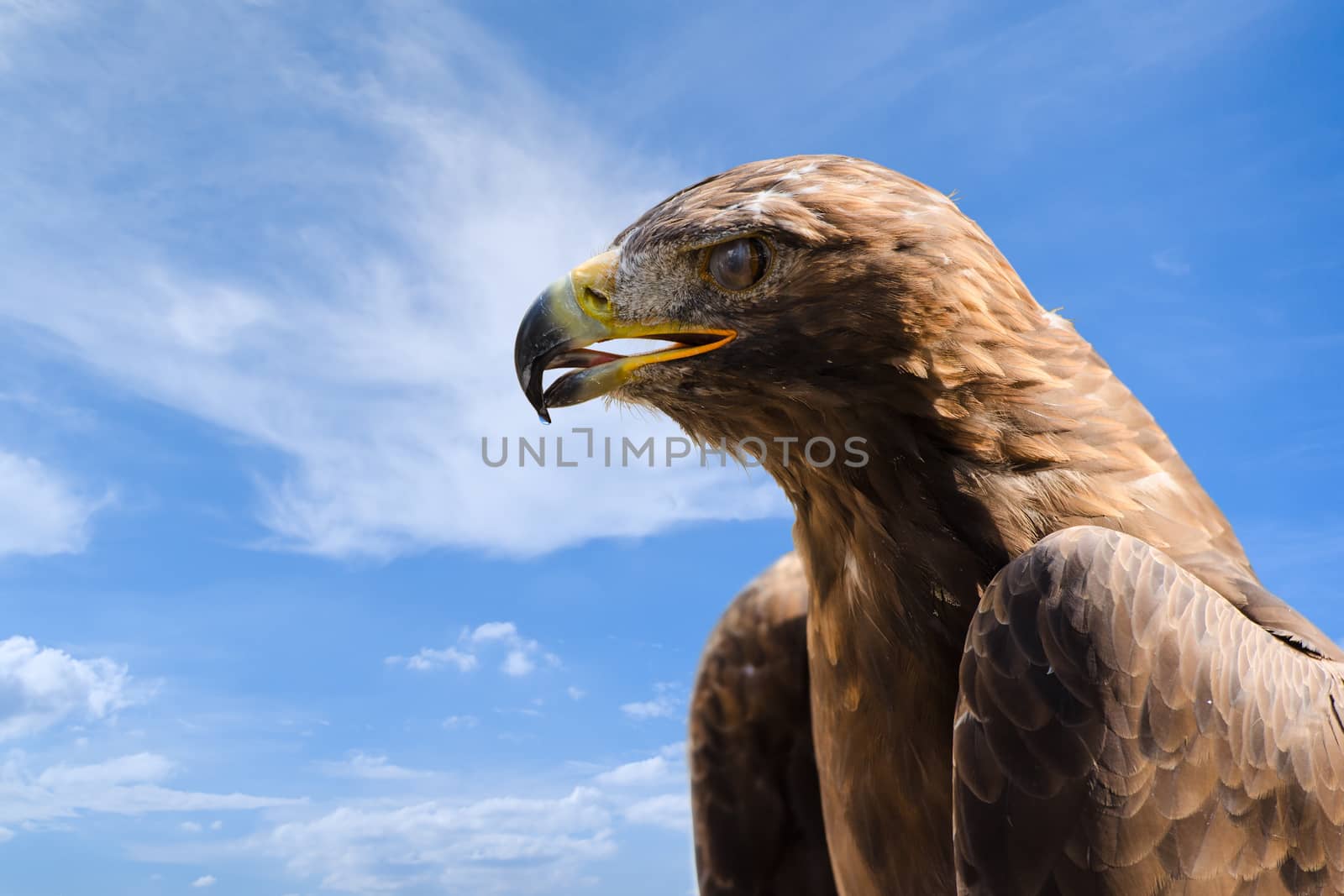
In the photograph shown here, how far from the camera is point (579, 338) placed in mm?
4008

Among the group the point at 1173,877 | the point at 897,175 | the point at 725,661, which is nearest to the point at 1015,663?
the point at 1173,877

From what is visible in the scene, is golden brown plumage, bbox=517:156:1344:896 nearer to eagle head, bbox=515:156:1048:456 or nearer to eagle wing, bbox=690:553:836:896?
eagle head, bbox=515:156:1048:456

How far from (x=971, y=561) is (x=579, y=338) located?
1530mm

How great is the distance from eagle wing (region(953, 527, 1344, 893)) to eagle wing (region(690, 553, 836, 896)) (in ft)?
7.71

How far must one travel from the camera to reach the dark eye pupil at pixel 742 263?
3.66 m

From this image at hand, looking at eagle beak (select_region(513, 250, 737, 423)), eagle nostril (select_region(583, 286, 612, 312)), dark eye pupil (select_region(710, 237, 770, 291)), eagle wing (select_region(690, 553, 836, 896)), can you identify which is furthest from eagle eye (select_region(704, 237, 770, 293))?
eagle wing (select_region(690, 553, 836, 896))

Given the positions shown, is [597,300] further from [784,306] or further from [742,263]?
[784,306]

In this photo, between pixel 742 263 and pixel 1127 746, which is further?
pixel 742 263

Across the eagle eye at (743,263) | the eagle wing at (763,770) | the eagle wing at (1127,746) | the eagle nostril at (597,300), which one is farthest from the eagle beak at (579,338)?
the eagle wing at (763,770)

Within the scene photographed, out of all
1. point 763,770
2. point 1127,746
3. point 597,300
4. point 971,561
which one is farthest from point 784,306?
point 763,770

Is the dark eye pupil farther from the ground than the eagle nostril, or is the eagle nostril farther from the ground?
the eagle nostril

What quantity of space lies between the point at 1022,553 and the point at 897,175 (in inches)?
53.5

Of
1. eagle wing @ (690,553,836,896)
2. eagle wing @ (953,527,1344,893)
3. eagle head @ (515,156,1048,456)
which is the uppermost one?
eagle head @ (515,156,1048,456)

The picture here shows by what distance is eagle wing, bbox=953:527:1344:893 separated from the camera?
112 inches
